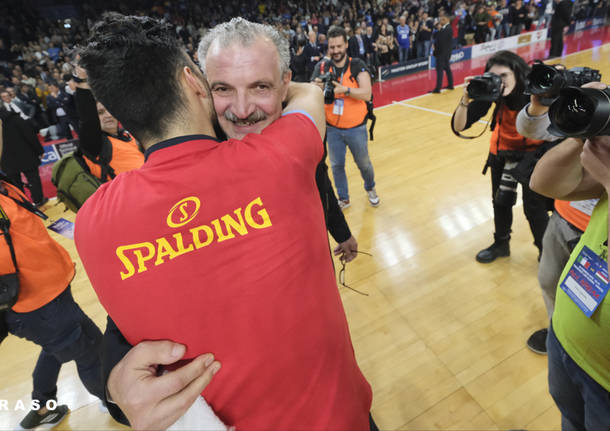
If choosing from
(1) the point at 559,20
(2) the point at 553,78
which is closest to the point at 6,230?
(2) the point at 553,78

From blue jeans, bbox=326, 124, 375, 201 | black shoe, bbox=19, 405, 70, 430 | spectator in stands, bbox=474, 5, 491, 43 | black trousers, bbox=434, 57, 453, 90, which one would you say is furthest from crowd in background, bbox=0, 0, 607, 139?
black shoe, bbox=19, 405, 70, 430

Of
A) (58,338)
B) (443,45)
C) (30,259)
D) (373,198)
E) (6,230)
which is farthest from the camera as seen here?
(443,45)

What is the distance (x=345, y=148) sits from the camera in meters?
3.71

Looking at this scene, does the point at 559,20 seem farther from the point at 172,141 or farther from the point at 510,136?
the point at 172,141

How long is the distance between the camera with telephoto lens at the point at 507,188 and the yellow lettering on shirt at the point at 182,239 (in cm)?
223

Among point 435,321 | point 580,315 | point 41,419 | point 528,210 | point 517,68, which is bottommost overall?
point 435,321

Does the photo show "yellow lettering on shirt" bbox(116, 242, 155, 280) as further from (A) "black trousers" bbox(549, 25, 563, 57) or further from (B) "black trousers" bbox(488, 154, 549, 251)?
(A) "black trousers" bbox(549, 25, 563, 57)

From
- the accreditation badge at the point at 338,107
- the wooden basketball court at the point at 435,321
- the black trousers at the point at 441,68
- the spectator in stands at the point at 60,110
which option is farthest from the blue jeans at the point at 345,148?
the spectator in stands at the point at 60,110

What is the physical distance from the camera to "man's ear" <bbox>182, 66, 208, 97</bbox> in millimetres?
931

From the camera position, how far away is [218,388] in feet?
2.54

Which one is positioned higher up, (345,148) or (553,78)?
(553,78)

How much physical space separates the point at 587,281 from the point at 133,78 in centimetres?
143

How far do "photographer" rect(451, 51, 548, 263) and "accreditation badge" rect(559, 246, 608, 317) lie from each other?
117 centimetres

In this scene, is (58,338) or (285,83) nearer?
(285,83)
